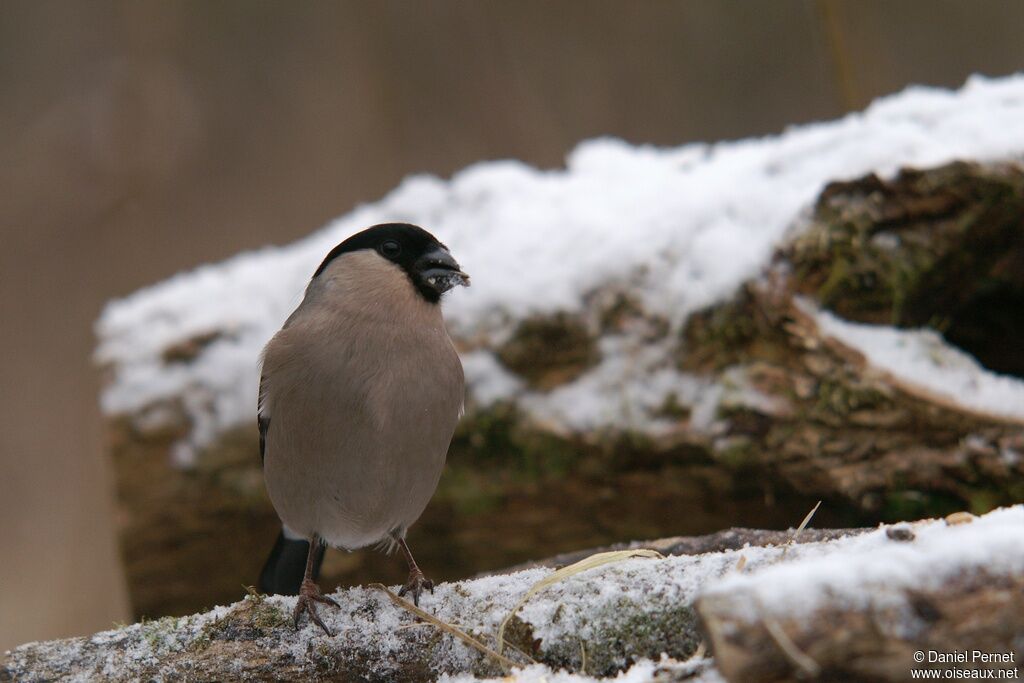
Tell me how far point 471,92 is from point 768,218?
19.8ft

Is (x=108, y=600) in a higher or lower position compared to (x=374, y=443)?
higher

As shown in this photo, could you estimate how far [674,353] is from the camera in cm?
401

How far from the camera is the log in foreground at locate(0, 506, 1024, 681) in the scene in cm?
147

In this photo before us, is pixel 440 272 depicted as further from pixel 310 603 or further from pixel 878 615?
pixel 878 615

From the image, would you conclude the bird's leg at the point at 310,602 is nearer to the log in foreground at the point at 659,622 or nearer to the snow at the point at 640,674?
the log in foreground at the point at 659,622

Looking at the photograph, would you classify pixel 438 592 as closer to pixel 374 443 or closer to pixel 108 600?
pixel 374 443

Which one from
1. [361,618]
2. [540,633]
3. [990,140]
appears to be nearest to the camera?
[540,633]

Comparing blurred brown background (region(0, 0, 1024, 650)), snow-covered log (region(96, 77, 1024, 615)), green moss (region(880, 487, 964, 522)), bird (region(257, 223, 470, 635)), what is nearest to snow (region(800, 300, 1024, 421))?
snow-covered log (region(96, 77, 1024, 615))

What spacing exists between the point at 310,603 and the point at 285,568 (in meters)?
1.13

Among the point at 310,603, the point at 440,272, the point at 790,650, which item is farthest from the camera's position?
the point at 440,272

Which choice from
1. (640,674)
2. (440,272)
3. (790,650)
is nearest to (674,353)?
(440,272)

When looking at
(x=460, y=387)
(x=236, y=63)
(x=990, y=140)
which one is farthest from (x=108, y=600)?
(x=990, y=140)

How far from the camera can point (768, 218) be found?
3.93 metres

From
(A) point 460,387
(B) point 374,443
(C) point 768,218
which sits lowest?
(B) point 374,443
